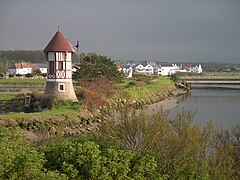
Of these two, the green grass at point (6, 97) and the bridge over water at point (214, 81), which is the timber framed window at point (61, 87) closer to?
the green grass at point (6, 97)

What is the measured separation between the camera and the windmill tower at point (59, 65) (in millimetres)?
32531

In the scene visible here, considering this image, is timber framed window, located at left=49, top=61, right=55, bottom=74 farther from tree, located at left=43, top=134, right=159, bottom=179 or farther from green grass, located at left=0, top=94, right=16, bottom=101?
tree, located at left=43, top=134, right=159, bottom=179

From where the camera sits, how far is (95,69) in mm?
46125

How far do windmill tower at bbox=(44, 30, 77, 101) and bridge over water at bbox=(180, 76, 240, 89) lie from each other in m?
56.3

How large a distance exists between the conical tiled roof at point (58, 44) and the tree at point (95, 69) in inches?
470

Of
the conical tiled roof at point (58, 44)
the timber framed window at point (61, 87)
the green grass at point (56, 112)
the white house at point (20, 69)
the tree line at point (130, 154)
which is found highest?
the conical tiled roof at point (58, 44)

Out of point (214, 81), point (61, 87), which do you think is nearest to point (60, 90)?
point (61, 87)

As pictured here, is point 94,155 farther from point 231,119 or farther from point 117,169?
point 231,119

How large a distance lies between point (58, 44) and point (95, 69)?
13896mm

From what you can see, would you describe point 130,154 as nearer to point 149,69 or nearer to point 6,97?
point 6,97

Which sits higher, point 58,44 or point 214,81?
point 58,44

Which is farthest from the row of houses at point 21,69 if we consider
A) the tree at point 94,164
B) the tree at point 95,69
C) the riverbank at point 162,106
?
the tree at point 94,164

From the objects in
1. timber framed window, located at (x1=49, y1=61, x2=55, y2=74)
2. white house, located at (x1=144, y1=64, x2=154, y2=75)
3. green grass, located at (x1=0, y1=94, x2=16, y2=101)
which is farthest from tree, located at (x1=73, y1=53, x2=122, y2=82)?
white house, located at (x1=144, y1=64, x2=154, y2=75)

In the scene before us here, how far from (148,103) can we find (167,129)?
3404cm
